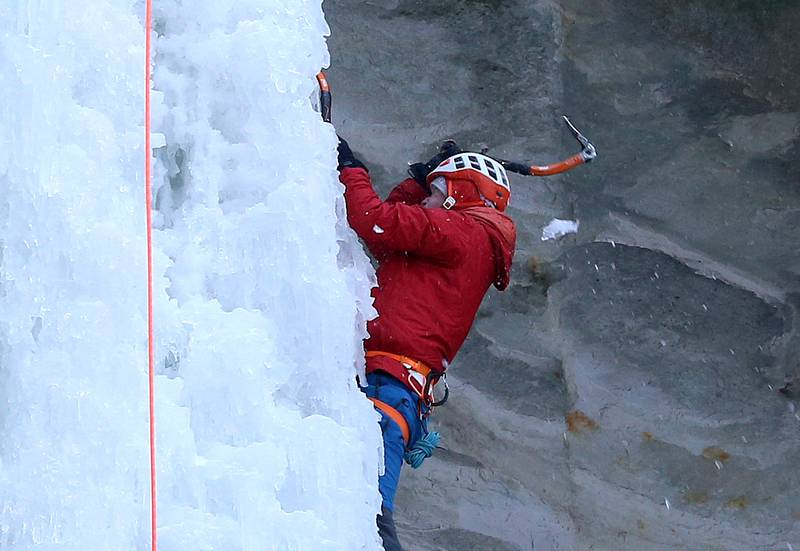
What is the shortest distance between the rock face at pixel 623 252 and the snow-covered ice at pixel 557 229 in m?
0.04

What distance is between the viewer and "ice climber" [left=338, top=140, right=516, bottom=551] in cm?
245

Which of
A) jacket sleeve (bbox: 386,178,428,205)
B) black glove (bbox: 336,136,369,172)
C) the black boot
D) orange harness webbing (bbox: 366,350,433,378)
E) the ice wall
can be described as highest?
the ice wall

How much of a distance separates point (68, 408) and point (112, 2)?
2.32 ft

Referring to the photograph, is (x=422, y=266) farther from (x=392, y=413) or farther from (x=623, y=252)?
(x=623, y=252)

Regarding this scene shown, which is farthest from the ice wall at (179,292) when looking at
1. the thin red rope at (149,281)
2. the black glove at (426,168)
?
the black glove at (426,168)

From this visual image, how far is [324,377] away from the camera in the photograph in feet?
6.32

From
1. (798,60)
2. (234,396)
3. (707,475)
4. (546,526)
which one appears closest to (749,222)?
(798,60)

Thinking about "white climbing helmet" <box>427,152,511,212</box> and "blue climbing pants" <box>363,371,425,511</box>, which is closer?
"blue climbing pants" <box>363,371,425,511</box>

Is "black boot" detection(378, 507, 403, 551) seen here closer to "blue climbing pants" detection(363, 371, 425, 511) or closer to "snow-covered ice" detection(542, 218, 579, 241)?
"blue climbing pants" detection(363, 371, 425, 511)

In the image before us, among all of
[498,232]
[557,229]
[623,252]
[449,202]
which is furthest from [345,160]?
[623,252]

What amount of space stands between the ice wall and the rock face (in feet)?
7.68

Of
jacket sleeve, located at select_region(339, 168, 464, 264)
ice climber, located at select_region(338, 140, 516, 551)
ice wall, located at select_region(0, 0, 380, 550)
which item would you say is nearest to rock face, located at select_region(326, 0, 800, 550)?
ice climber, located at select_region(338, 140, 516, 551)

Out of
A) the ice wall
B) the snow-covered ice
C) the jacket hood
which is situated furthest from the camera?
the snow-covered ice

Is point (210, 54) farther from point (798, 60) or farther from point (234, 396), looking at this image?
point (798, 60)
